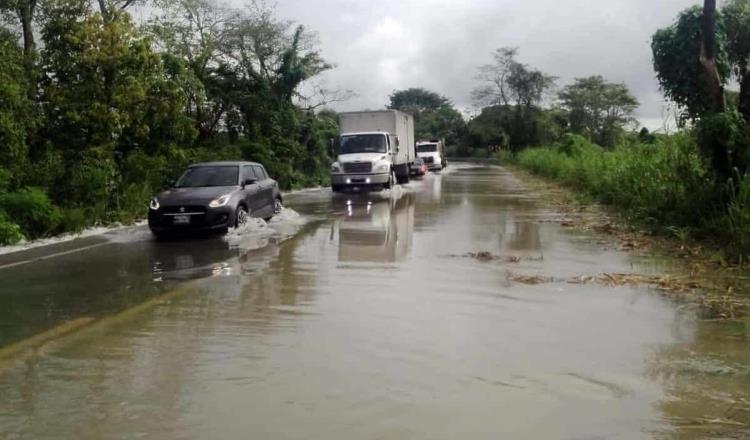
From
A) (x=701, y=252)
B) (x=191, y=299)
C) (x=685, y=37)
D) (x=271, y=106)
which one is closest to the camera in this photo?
(x=191, y=299)

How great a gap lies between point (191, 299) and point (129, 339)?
1801mm

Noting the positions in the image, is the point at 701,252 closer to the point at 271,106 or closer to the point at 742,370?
the point at 742,370

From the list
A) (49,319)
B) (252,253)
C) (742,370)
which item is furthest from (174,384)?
(252,253)

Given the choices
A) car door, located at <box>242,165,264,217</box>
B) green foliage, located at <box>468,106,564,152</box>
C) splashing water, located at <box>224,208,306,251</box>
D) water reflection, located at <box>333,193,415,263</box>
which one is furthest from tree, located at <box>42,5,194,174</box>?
green foliage, located at <box>468,106,564,152</box>

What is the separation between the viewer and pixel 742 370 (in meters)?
5.68

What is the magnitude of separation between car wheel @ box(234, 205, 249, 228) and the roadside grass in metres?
8.34

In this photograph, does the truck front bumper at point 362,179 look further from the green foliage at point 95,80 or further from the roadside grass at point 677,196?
the green foliage at point 95,80


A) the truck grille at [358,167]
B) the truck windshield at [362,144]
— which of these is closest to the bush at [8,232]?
the truck grille at [358,167]

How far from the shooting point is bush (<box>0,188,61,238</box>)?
14.2 meters

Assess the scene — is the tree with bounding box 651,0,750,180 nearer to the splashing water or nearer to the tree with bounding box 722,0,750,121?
the tree with bounding box 722,0,750,121

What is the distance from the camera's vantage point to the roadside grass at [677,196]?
1106 centimetres

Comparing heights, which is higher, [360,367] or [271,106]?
[271,106]

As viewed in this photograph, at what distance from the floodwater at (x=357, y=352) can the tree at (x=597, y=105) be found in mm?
63428

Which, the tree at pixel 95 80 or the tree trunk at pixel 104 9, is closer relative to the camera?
the tree at pixel 95 80
